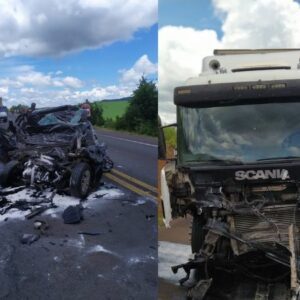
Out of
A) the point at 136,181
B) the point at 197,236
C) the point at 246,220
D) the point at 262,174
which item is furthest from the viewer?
the point at 197,236

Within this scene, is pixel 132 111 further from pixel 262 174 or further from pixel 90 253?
pixel 262 174

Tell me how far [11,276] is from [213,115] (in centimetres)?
208

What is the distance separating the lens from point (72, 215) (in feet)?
6.84

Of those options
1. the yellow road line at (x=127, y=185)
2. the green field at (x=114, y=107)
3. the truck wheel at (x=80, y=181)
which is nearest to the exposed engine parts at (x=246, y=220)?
the yellow road line at (x=127, y=185)

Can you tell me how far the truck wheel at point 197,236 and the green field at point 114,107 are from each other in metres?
1.90

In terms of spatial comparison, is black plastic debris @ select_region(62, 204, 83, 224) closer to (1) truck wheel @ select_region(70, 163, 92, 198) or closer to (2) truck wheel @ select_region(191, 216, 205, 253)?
(1) truck wheel @ select_region(70, 163, 92, 198)

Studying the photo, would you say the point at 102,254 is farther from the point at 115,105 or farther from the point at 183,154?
the point at 183,154

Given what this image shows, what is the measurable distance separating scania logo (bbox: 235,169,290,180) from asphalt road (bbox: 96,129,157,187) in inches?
45.5

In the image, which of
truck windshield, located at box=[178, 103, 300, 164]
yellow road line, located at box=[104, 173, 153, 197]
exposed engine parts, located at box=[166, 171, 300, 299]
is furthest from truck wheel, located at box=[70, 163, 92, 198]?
truck windshield, located at box=[178, 103, 300, 164]

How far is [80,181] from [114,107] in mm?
374

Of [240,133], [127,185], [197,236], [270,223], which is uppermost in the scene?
[240,133]

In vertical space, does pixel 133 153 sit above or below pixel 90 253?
above

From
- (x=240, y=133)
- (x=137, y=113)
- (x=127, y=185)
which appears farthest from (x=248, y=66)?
(x=137, y=113)

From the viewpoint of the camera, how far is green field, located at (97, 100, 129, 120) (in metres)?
2.09
